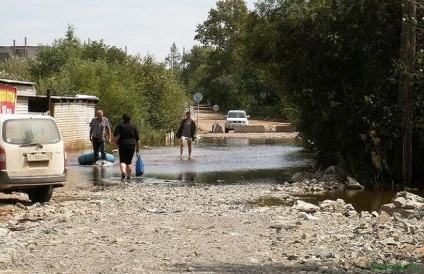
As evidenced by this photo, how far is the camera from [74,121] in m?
36.8

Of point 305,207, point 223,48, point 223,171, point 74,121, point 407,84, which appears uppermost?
point 223,48

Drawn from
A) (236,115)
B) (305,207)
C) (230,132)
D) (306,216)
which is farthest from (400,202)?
(236,115)

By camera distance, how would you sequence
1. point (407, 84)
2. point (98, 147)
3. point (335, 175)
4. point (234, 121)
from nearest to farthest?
point (407, 84) → point (335, 175) → point (98, 147) → point (234, 121)

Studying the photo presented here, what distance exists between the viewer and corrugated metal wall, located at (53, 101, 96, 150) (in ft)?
116

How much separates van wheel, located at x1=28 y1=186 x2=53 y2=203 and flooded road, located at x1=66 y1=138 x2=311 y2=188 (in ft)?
11.3

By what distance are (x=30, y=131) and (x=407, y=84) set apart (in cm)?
1007

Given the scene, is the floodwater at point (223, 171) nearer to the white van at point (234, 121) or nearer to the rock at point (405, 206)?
the rock at point (405, 206)

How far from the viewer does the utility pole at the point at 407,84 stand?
20.0 meters

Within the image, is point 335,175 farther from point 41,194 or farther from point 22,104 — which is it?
point 22,104

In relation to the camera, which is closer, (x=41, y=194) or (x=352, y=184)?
(x=41, y=194)

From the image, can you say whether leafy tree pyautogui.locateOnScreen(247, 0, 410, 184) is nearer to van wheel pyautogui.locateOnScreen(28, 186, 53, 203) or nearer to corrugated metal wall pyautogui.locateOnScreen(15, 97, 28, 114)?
van wheel pyautogui.locateOnScreen(28, 186, 53, 203)

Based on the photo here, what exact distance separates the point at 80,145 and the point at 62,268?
2867cm

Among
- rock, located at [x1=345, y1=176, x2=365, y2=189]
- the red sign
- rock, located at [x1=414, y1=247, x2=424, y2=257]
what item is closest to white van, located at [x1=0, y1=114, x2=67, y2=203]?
the red sign

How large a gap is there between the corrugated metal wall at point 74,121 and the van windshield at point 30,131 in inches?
742
